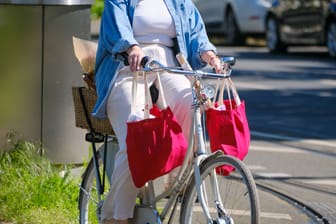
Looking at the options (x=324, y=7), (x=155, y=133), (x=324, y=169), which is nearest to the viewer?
(x=155, y=133)

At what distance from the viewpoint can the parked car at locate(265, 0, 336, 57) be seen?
2066 cm

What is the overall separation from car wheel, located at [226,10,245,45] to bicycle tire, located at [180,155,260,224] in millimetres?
19206

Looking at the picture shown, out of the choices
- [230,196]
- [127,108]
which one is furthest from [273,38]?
[230,196]

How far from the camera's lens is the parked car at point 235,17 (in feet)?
77.4

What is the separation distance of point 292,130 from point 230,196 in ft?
21.8

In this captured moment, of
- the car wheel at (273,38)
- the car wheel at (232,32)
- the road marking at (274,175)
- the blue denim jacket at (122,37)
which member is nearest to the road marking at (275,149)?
the road marking at (274,175)

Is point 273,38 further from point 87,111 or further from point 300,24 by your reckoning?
point 87,111

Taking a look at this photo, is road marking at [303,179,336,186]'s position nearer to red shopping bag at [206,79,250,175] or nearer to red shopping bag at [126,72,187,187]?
red shopping bag at [206,79,250,175]

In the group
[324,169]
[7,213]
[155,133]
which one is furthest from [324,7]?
[155,133]

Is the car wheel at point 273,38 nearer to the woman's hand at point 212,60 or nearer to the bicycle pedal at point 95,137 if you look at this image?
the bicycle pedal at point 95,137

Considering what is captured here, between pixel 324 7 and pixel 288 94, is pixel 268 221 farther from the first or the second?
pixel 324 7

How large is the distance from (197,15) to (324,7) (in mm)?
14989

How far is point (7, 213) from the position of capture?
7145 mm

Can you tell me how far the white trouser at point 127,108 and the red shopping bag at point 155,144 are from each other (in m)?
0.17
